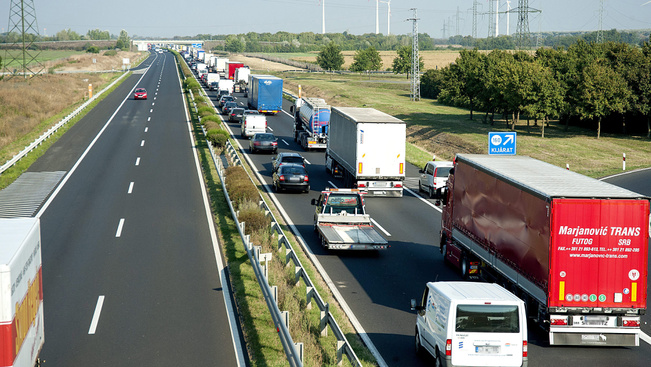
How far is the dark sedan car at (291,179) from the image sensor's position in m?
32.7

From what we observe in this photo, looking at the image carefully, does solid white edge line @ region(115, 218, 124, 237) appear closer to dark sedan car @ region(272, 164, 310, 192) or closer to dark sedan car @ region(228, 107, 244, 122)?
dark sedan car @ region(272, 164, 310, 192)

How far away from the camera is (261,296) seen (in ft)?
56.2

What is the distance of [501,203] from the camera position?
55.9 ft

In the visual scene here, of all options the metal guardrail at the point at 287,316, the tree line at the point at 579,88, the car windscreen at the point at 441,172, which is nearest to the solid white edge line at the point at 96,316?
the metal guardrail at the point at 287,316

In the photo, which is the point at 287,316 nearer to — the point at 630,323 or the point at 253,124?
the point at 630,323

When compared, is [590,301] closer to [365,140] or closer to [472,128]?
[365,140]

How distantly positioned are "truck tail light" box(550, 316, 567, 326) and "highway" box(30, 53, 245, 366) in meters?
6.35

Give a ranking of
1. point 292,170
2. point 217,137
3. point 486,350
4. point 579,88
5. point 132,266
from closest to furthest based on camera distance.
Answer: point 486,350 → point 132,266 → point 292,170 → point 217,137 → point 579,88

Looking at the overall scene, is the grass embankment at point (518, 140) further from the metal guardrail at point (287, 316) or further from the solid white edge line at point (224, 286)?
the metal guardrail at point (287, 316)

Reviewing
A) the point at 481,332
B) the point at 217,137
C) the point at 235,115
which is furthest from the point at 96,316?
the point at 235,115

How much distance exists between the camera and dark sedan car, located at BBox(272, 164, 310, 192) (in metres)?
32.7

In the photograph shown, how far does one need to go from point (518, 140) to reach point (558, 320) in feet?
148

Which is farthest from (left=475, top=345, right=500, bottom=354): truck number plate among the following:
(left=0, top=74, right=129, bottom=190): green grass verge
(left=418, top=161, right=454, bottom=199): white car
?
(left=0, top=74, right=129, bottom=190): green grass verge

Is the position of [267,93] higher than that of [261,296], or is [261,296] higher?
[267,93]
